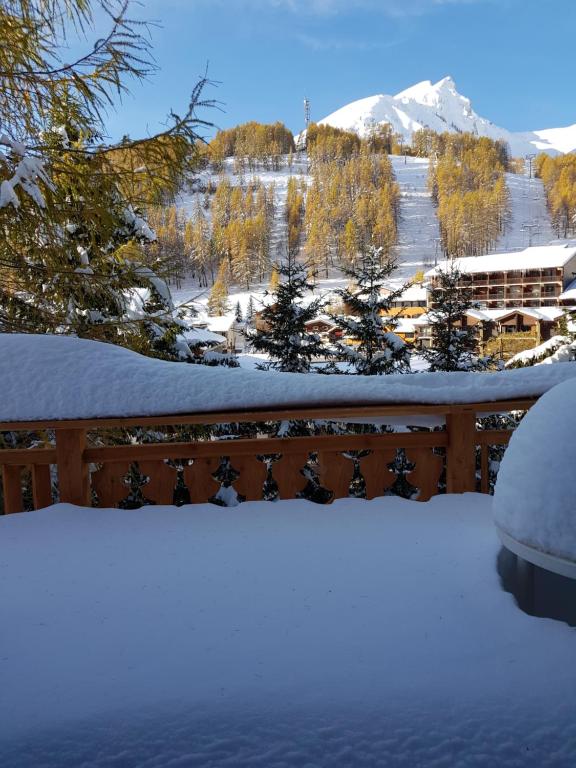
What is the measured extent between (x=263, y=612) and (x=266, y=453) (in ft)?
4.27

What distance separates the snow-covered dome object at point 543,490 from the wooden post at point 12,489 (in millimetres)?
2718

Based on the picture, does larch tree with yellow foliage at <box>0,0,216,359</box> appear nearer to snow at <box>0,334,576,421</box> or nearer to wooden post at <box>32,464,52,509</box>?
snow at <box>0,334,576,421</box>

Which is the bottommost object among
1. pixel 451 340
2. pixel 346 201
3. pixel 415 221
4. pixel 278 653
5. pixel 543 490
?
pixel 278 653

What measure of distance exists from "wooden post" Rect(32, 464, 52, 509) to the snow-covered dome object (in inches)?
102

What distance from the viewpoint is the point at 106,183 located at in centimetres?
477

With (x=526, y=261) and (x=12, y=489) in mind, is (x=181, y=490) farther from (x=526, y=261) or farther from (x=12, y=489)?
(x=526, y=261)

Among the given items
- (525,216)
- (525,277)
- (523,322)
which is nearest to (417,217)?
(525,216)

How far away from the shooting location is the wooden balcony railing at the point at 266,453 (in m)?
2.95

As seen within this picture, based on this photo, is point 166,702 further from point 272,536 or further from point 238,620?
point 272,536

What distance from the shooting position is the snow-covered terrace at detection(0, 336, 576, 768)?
1.34m

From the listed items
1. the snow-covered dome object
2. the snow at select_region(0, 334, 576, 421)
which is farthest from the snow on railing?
the snow-covered dome object

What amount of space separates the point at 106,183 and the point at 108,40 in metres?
1.20

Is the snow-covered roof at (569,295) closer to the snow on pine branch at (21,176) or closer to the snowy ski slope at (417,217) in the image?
the snowy ski slope at (417,217)

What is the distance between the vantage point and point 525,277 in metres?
48.0
